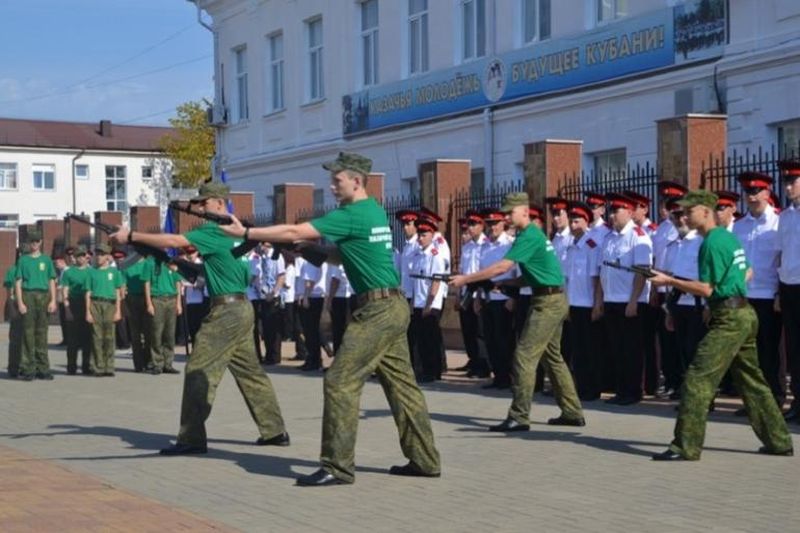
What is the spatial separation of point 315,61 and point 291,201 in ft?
31.6

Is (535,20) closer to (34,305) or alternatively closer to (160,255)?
(34,305)

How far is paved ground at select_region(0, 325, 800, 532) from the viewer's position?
8.38 m

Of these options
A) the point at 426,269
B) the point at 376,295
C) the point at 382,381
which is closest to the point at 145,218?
the point at 426,269

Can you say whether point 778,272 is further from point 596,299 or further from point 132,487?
point 132,487

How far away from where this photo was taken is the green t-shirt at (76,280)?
21281 mm

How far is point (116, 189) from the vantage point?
9025 centimetres

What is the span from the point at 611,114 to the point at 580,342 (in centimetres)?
1053

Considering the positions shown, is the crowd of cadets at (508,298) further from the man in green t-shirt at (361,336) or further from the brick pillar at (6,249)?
the brick pillar at (6,249)

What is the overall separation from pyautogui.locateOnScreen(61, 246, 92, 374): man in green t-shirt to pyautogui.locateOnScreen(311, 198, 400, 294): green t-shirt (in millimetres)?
12113

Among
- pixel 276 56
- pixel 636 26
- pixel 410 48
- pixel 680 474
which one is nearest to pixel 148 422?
pixel 680 474

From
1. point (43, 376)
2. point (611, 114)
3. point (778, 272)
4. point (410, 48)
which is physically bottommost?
point (43, 376)

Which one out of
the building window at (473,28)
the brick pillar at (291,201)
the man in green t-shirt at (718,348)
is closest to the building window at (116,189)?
the building window at (473,28)

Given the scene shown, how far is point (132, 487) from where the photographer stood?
973 cm

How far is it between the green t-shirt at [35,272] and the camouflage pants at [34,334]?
0.10 meters
